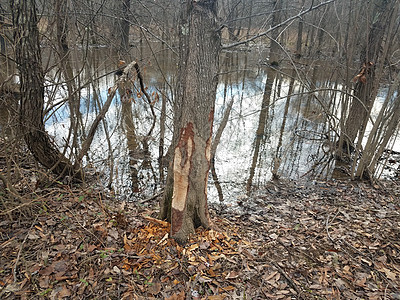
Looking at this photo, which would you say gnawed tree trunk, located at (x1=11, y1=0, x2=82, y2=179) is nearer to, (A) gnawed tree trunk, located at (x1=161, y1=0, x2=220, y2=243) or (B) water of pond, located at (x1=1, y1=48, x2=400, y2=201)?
(B) water of pond, located at (x1=1, y1=48, x2=400, y2=201)

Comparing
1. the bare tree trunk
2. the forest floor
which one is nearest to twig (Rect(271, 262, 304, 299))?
the forest floor

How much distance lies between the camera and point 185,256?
3.05 meters

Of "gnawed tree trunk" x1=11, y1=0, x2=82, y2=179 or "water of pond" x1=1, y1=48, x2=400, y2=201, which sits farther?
"water of pond" x1=1, y1=48, x2=400, y2=201

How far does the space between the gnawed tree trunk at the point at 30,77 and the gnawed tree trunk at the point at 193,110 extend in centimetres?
213

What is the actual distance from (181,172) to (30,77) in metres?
2.51

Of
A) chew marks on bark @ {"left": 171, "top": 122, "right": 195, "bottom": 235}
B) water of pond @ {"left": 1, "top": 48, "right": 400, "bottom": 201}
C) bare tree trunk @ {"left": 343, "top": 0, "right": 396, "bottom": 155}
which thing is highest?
bare tree trunk @ {"left": 343, "top": 0, "right": 396, "bottom": 155}

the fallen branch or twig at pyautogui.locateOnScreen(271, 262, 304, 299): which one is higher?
the fallen branch

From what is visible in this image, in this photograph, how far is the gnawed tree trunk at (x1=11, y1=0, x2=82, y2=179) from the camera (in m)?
3.35

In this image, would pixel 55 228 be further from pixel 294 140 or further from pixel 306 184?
pixel 294 140

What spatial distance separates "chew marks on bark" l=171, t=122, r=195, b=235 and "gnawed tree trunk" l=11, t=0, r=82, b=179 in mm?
2242

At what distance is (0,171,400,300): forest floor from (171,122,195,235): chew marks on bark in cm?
32

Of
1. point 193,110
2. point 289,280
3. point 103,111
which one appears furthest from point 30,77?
point 289,280

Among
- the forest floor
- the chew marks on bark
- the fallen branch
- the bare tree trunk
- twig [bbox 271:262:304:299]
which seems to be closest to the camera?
the forest floor

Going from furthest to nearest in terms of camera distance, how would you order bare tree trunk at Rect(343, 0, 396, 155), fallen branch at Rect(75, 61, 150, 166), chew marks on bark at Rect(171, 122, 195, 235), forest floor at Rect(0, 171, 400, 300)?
bare tree trunk at Rect(343, 0, 396, 155) < fallen branch at Rect(75, 61, 150, 166) < chew marks on bark at Rect(171, 122, 195, 235) < forest floor at Rect(0, 171, 400, 300)
